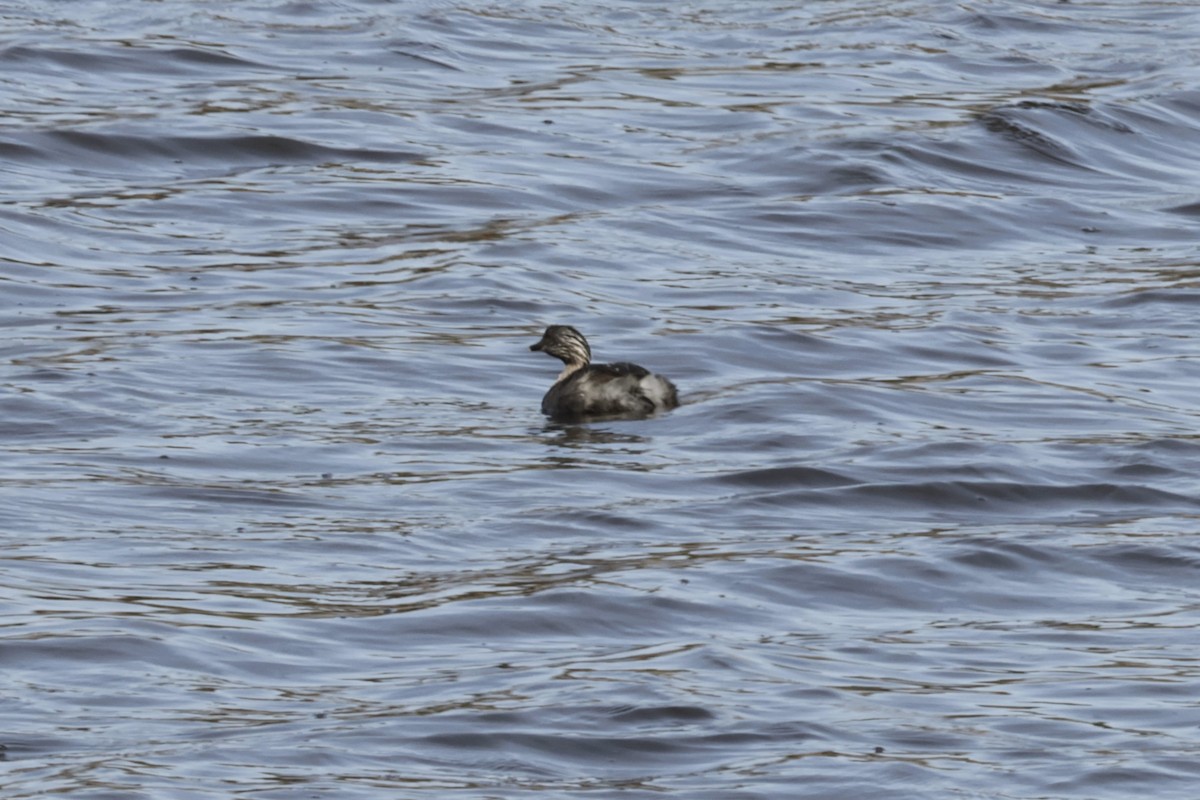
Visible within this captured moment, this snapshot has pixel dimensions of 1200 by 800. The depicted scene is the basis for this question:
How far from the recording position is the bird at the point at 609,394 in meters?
13.0

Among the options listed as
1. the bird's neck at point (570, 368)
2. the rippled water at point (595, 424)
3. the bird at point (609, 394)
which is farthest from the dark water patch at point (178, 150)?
the bird at point (609, 394)

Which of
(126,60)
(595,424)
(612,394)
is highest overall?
(126,60)

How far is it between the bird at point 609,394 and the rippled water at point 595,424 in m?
0.13

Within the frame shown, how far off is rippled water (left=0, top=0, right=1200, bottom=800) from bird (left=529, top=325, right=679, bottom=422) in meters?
0.13

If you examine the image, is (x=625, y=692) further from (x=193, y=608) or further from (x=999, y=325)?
(x=999, y=325)

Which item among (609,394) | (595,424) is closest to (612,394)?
(609,394)

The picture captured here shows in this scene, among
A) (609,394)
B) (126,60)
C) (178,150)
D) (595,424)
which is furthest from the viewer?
(126,60)

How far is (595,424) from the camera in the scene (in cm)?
1300

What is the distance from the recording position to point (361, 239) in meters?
16.6

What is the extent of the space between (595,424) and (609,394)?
0.18m

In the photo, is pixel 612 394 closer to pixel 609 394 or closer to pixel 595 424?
pixel 609 394

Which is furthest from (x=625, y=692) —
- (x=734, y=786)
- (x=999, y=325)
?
(x=999, y=325)

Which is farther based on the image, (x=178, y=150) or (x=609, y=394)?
(x=178, y=150)

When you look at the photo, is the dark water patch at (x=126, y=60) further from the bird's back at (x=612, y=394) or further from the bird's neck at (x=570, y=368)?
the bird's back at (x=612, y=394)
